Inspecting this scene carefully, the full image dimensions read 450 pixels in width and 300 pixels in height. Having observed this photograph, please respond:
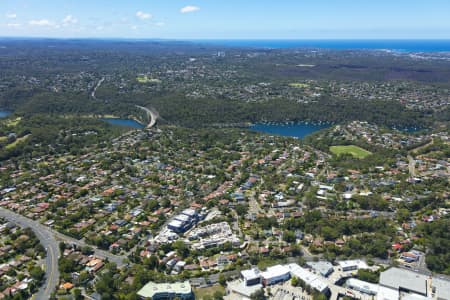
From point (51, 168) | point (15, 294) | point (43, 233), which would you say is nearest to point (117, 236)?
point (43, 233)

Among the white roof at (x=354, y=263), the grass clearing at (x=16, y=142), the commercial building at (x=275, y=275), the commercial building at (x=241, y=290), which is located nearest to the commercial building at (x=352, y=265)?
the white roof at (x=354, y=263)

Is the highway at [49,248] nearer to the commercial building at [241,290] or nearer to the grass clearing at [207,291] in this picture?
the grass clearing at [207,291]

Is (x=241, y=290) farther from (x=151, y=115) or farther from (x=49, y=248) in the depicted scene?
(x=151, y=115)

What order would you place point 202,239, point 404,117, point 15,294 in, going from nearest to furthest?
point 15,294 → point 202,239 → point 404,117

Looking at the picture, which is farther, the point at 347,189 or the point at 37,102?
the point at 37,102

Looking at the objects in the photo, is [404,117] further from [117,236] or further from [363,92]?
[117,236]

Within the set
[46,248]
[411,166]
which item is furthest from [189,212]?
[411,166]

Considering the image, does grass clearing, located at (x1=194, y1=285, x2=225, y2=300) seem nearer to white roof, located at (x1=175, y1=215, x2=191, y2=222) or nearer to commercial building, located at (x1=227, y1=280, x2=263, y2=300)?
commercial building, located at (x1=227, y1=280, x2=263, y2=300)
